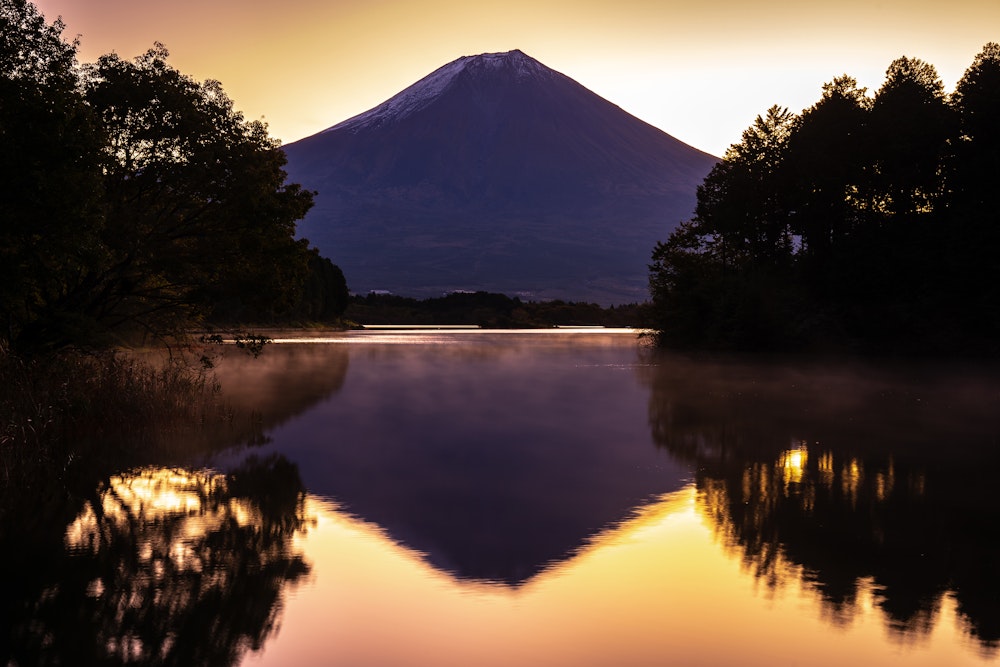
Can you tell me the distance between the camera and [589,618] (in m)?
7.75

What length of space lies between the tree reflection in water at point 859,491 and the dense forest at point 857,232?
2724 cm

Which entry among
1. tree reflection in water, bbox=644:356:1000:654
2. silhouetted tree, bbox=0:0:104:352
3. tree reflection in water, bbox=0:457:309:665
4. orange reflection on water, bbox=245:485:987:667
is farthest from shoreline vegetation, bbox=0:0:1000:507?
tree reflection in water, bbox=644:356:1000:654

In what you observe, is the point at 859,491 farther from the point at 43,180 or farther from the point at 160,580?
the point at 43,180

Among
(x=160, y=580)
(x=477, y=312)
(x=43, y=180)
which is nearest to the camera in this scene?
(x=160, y=580)

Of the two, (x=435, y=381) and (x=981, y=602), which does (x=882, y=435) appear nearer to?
(x=981, y=602)

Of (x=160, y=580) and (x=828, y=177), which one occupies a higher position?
(x=828, y=177)

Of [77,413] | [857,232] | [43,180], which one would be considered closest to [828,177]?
[857,232]

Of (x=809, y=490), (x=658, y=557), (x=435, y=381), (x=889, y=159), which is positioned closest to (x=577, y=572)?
(x=658, y=557)

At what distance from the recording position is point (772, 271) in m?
66.8

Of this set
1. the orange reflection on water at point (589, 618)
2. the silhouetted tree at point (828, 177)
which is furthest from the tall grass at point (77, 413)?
the silhouetted tree at point (828, 177)

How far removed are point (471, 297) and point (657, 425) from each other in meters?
138

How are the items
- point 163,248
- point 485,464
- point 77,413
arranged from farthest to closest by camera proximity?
point 163,248, point 77,413, point 485,464

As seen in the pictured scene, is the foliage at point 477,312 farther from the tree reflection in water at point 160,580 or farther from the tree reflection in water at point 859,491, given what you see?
the tree reflection in water at point 160,580

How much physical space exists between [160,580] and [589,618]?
365 cm
